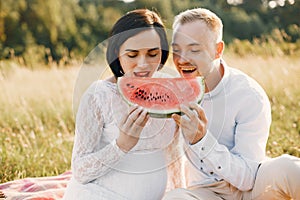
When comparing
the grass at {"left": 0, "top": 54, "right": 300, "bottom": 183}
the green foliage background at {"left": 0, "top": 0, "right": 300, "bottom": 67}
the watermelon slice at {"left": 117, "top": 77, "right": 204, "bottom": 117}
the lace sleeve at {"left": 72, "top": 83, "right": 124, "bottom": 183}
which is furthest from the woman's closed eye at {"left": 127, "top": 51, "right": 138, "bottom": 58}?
the green foliage background at {"left": 0, "top": 0, "right": 300, "bottom": 67}

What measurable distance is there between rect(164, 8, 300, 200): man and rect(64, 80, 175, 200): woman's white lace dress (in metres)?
0.19

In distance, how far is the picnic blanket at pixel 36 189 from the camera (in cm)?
336

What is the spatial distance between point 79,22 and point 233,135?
21.8 metres

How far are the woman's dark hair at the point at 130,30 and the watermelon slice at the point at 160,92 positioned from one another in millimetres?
164

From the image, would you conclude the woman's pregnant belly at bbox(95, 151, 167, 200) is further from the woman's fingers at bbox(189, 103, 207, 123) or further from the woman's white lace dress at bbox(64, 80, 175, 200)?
the woman's fingers at bbox(189, 103, 207, 123)

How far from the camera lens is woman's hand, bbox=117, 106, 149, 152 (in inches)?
93.6

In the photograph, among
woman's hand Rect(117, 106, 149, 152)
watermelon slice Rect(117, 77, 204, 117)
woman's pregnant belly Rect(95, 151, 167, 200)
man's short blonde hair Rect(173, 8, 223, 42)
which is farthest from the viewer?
man's short blonde hair Rect(173, 8, 223, 42)

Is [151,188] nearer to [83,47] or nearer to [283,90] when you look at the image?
[283,90]

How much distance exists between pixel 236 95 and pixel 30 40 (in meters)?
17.9

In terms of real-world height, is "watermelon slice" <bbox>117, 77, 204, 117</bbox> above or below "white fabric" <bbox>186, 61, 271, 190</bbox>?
above

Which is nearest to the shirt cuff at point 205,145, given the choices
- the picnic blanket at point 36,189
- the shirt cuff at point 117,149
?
the shirt cuff at point 117,149

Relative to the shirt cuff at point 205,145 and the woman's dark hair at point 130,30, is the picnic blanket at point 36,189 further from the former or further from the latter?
the shirt cuff at point 205,145

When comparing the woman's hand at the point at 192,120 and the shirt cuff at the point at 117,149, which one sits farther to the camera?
the shirt cuff at the point at 117,149

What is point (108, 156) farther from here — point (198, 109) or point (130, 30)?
point (130, 30)
